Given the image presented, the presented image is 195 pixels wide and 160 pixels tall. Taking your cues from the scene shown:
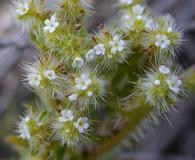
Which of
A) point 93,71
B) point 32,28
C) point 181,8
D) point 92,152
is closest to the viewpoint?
point 93,71

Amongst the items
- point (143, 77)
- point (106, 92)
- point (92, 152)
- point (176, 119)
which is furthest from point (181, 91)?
point (176, 119)

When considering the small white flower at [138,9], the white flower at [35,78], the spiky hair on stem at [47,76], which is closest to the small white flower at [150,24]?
the small white flower at [138,9]

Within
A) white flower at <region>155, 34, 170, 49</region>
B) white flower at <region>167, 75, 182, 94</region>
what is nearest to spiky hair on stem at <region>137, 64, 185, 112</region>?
white flower at <region>167, 75, 182, 94</region>

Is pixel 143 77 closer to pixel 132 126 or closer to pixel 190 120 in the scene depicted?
pixel 132 126

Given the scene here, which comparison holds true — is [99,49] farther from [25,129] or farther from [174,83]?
[25,129]

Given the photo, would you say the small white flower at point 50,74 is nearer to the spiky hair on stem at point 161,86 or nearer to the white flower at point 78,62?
the white flower at point 78,62

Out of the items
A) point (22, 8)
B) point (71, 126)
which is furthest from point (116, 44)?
point (22, 8)

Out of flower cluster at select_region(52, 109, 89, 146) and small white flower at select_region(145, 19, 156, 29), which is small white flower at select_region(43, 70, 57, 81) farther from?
small white flower at select_region(145, 19, 156, 29)
